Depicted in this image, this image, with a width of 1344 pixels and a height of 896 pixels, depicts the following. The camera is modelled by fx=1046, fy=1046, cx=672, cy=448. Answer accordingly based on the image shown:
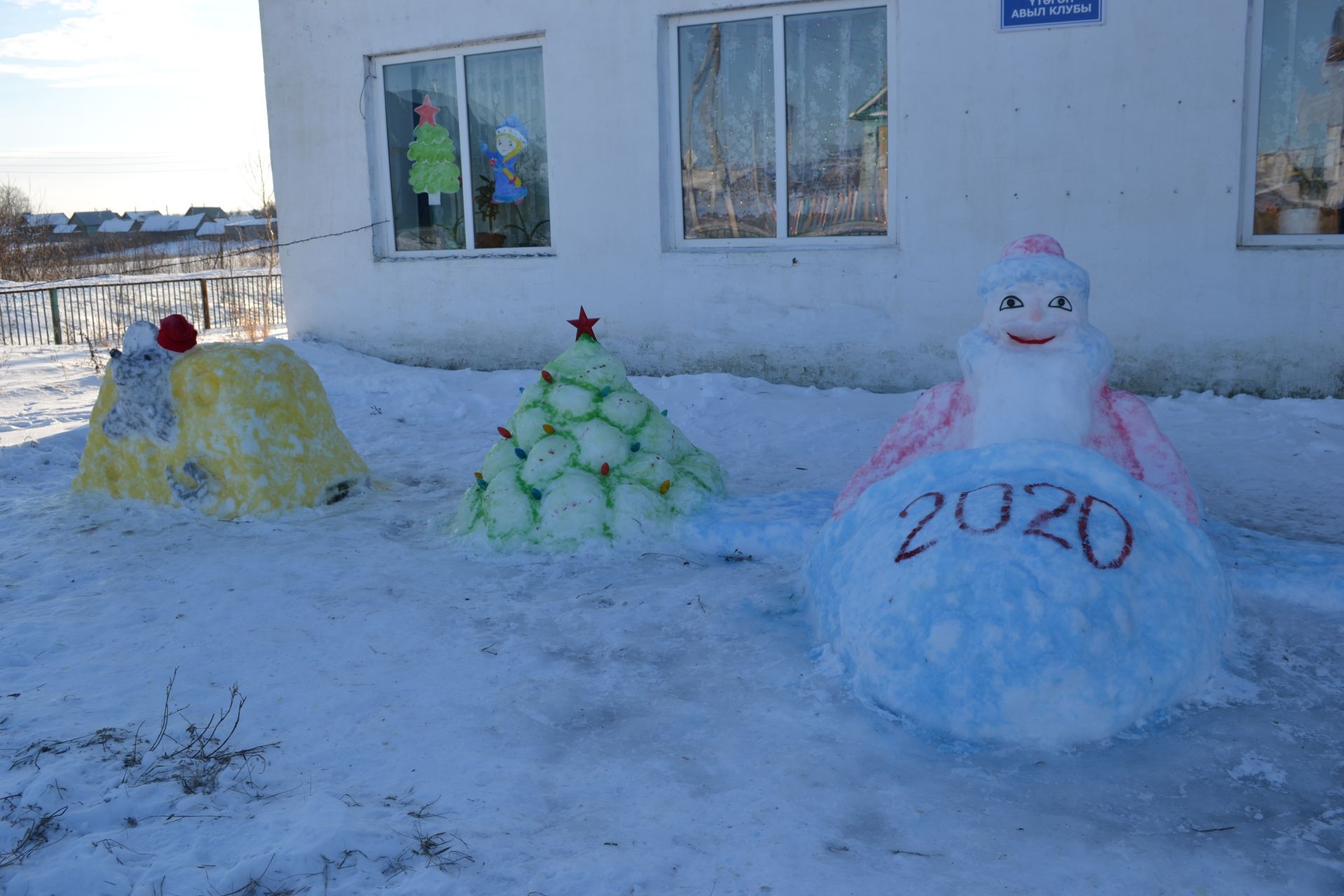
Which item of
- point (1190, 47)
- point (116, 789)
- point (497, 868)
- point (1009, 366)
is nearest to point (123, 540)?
point (116, 789)

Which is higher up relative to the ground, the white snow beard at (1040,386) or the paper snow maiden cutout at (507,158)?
the paper snow maiden cutout at (507,158)

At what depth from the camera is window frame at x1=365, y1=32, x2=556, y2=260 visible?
9133 millimetres

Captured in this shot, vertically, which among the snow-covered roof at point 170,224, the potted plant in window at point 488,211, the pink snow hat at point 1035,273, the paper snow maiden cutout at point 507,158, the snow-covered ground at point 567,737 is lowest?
the snow-covered ground at point 567,737

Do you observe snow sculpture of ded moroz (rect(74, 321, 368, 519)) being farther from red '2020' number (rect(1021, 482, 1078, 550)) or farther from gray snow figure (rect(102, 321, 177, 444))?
red '2020' number (rect(1021, 482, 1078, 550))

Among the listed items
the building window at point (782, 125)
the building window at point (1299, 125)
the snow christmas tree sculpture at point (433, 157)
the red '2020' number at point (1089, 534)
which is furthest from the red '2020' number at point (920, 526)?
the snow christmas tree sculpture at point (433, 157)

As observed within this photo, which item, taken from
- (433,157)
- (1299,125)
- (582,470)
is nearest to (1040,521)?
(582,470)

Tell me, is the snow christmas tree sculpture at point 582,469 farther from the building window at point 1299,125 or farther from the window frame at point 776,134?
the building window at point 1299,125

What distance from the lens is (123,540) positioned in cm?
493

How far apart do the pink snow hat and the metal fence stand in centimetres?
1020

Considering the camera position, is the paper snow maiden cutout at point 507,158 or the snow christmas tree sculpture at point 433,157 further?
the snow christmas tree sculpture at point 433,157

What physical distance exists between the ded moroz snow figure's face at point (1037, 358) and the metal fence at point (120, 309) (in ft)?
33.7

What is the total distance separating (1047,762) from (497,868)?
56.9 inches

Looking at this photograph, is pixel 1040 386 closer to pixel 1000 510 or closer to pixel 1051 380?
pixel 1051 380

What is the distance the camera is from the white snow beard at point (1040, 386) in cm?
365
